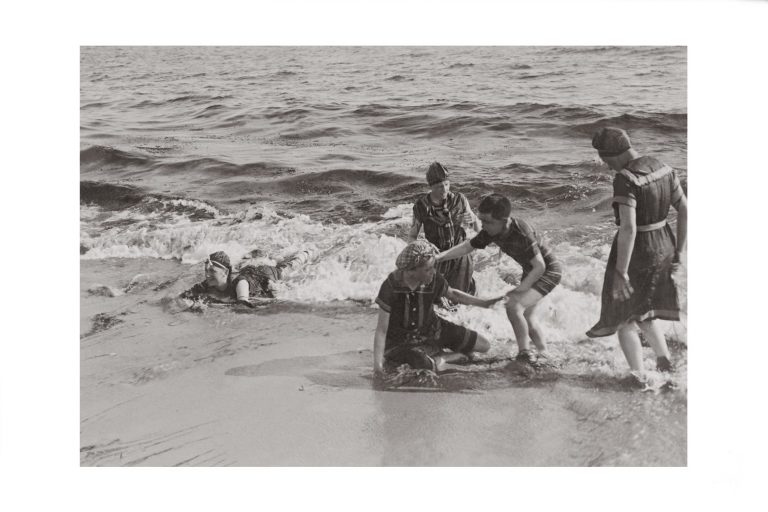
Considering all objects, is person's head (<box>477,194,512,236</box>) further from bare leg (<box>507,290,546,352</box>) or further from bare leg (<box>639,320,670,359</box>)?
bare leg (<box>639,320,670,359</box>)

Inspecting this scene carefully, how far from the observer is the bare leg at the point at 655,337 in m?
A: 4.68

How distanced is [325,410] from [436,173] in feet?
5.81

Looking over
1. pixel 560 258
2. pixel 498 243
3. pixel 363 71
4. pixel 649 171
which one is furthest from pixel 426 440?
pixel 363 71

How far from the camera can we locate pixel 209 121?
580cm

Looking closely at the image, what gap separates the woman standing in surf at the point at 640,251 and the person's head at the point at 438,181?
102cm

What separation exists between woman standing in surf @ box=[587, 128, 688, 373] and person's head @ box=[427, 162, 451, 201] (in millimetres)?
1023

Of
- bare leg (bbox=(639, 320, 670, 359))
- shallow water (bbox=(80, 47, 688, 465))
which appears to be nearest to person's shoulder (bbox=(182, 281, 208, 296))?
shallow water (bbox=(80, 47, 688, 465))

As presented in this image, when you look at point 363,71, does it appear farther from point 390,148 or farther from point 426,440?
point 426,440

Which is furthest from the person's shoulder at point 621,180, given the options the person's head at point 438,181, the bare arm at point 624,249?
the person's head at point 438,181

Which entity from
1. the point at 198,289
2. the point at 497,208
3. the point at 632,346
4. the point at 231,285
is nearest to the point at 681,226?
the point at 632,346

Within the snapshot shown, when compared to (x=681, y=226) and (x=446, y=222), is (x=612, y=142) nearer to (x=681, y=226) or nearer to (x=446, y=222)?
(x=681, y=226)

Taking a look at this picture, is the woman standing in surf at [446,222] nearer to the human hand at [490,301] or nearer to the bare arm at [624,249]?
the human hand at [490,301]
